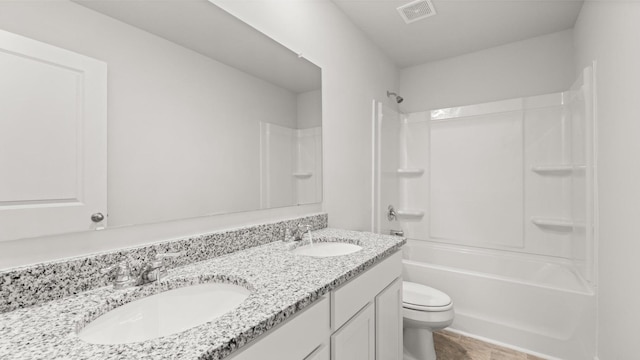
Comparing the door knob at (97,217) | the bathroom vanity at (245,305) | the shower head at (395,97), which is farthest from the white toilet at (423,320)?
the shower head at (395,97)

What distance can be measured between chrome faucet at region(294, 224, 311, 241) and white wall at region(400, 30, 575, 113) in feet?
6.89

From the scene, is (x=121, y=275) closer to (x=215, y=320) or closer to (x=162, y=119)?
(x=215, y=320)

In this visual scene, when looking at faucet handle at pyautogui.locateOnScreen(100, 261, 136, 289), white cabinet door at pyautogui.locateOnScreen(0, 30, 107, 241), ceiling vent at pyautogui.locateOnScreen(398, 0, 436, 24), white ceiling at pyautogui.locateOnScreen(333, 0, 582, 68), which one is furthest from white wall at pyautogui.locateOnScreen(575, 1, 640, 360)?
white cabinet door at pyautogui.locateOnScreen(0, 30, 107, 241)

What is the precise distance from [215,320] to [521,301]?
2280 millimetres

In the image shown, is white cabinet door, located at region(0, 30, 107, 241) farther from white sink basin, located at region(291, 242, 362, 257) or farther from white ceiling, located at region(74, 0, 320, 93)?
white sink basin, located at region(291, 242, 362, 257)

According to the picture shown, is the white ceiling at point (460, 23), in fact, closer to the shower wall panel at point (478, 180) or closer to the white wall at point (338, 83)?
the white wall at point (338, 83)

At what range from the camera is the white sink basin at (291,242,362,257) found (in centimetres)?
147

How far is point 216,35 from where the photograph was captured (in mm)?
1203

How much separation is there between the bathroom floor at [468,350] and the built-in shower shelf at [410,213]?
1.13 meters

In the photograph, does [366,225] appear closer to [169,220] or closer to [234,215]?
[234,215]

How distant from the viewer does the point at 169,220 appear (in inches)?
40.4

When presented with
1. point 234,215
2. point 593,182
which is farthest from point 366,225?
point 593,182

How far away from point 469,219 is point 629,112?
160cm

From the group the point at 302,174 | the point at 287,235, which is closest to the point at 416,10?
the point at 302,174
